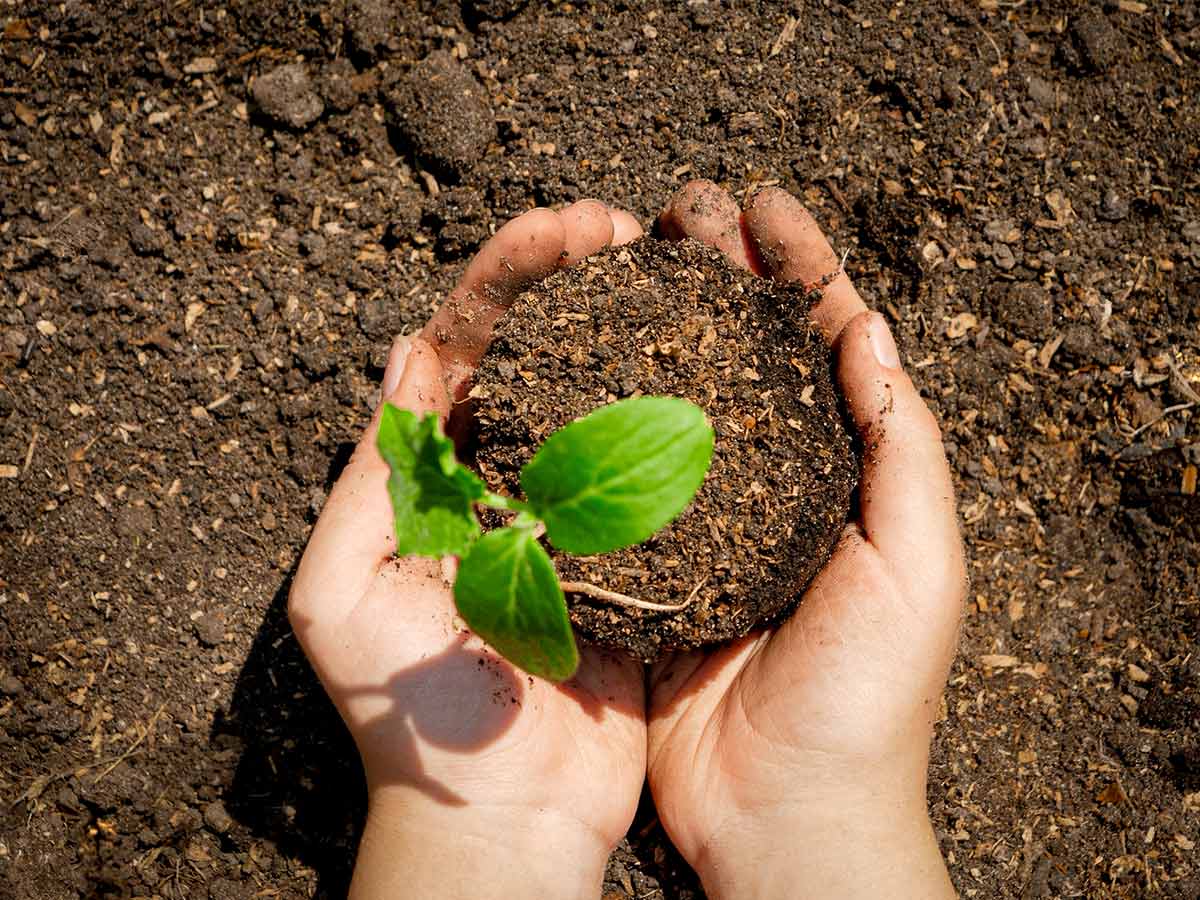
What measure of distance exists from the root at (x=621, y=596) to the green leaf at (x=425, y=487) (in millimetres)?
516

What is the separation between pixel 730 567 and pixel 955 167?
4.60 ft

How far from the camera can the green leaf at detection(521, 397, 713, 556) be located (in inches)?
61.8

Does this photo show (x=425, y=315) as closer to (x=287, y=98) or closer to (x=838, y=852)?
(x=287, y=98)

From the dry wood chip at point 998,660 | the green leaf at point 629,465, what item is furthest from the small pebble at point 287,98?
the dry wood chip at point 998,660

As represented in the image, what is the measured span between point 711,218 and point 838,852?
1.59 metres

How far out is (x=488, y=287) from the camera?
249 centimetres

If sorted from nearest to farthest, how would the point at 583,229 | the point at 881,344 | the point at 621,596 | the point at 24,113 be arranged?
the point at 621,596, the point at 881,344, the point at 583,229, the point at 24,113

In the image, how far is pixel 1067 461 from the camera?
2.78 m

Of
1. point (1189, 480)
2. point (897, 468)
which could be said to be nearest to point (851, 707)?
point (897, 468)

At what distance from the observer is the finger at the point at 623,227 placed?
2.67 metres

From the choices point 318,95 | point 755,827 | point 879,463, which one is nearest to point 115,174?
point 318,95

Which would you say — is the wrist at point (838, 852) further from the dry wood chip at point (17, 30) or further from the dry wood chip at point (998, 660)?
the dry wood chip at point (17, 30)

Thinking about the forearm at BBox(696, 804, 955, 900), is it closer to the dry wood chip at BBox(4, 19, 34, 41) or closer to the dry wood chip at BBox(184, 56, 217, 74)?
the dry wood chip at BBox(184, 56, 217, 74)

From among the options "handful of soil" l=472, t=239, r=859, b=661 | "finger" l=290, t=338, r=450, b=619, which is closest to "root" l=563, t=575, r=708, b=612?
"handful of soil" l=472, t=239, r=859, b=661
